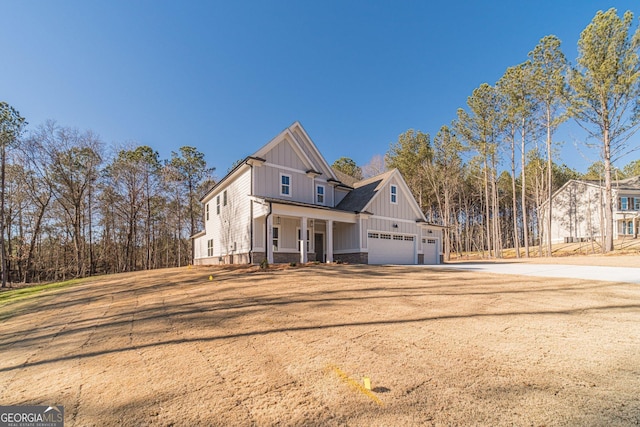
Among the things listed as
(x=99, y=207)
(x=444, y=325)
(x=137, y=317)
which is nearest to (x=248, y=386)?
(x=444, y=325)

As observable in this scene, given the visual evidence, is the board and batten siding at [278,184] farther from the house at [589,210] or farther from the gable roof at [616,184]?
the gable roof at [616,184]

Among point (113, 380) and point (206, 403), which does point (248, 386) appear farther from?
point (113, 380)

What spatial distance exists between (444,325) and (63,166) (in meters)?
33.1

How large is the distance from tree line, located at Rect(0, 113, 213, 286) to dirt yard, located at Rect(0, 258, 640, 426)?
1010 inches

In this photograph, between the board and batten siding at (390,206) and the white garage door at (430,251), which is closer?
the board and batten siding at (390,206)

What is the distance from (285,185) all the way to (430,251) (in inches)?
518

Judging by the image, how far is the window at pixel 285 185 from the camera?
1705cm

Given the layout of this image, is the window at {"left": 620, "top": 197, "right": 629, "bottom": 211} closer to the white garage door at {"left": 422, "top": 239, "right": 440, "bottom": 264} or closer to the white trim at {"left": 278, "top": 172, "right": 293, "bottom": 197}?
the white garage door at {"left": 422, "top": 239, "right": 440, "bottom": 264}

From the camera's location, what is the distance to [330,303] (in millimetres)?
5797

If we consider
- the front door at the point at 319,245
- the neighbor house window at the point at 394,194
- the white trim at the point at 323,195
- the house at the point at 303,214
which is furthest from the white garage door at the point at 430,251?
the white trim at the point at 323,195

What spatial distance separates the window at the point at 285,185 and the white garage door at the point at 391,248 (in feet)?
19.3

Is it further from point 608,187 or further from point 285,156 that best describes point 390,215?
point 608,187

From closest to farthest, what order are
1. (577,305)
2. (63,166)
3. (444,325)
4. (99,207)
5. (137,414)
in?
(137,414) < (444,325) < (577,305) < (63,166) < (99,207)

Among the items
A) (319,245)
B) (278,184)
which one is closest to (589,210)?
(319,245)
